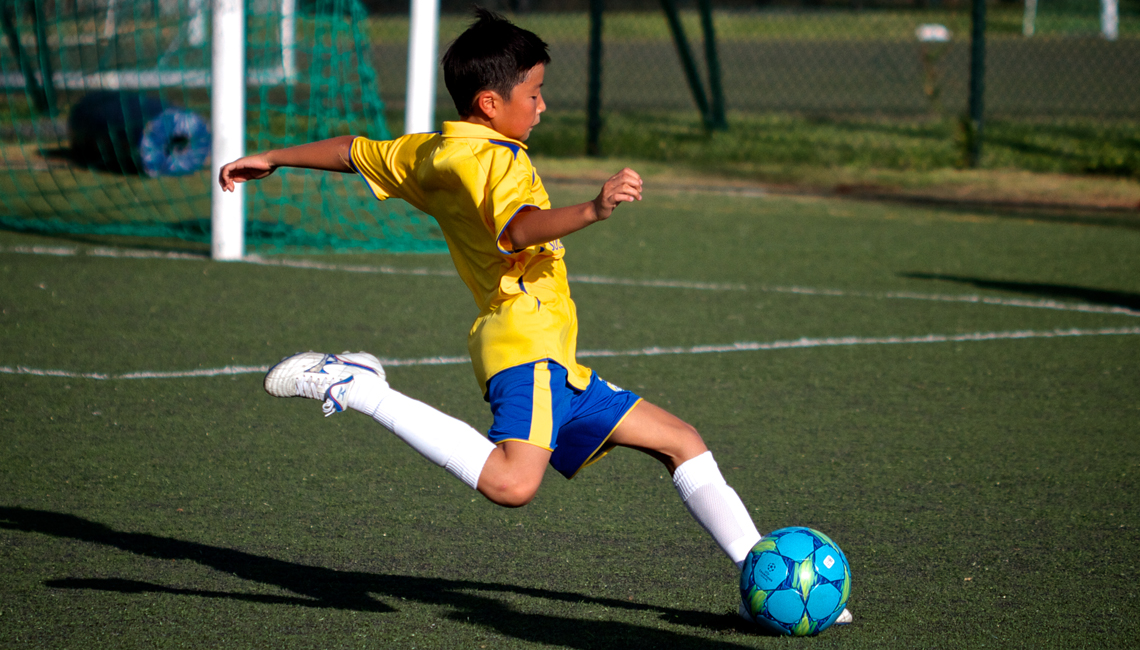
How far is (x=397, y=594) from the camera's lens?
2.97 meters

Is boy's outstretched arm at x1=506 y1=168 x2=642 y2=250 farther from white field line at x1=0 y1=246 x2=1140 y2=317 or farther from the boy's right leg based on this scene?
white field line at x1=0 y1=246 x2=1140 y2=317

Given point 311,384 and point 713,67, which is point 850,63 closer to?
point 713,67

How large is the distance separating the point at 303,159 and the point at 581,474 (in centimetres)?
159

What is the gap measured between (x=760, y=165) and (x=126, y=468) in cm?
970

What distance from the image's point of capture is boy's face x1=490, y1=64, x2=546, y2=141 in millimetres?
2670

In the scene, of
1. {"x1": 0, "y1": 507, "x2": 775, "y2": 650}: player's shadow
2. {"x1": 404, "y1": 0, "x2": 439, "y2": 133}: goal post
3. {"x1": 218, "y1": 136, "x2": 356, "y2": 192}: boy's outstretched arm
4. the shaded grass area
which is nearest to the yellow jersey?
{"x1": 218, "y1": 136, "x2": 356, "y2": 192}: boy's outstretched arm

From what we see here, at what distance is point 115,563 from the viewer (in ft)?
10.1

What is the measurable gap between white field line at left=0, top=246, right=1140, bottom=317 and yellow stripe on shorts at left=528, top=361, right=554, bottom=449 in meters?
4.50

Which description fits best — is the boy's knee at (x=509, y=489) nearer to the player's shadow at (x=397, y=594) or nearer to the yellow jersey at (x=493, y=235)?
the yellow jersey at (x=493, y=235)

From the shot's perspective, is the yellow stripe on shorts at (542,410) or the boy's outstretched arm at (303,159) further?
the boy's outstretched arm at (303,159)

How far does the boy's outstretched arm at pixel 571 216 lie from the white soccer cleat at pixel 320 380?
512mm

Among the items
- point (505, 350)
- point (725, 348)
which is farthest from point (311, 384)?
point (725, 348)

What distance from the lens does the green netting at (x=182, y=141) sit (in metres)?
8.75

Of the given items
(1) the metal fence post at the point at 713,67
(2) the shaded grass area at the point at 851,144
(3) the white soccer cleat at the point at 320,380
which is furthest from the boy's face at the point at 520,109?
(1) the metal fence post at the point at 713,67
